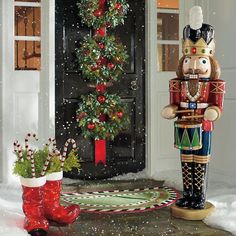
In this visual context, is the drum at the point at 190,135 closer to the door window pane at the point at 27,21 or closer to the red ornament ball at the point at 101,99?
the red ornament ball at the point at 101,99

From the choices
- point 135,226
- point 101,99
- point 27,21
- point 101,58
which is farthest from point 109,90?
point 135,226

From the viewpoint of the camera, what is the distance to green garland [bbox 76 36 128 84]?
4.73 meters

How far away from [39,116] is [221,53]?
189 cm

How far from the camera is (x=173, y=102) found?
11.7 feet

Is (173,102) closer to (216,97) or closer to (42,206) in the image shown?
(216,97)

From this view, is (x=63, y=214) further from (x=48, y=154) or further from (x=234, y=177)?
(x=234, y=177)

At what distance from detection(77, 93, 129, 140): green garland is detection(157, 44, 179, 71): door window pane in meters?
0.71

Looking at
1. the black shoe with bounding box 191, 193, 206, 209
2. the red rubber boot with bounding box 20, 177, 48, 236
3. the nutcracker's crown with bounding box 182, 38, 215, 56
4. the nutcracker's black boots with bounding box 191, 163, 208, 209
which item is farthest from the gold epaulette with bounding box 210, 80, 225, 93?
the red rubber boot with bounding box 20, 177, 48, 236

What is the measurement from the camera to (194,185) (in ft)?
11.6

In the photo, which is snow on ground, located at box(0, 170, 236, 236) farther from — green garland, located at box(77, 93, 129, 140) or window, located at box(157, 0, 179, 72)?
window, located at box(157, 0, 179, 72)

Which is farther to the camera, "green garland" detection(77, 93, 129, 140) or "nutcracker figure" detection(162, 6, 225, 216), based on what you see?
"green garland" detection(77, 93, 129, 140)

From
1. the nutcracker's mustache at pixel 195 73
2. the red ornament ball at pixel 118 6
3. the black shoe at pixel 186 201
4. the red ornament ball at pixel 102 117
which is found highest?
the red ornament ball at pixel 118 6

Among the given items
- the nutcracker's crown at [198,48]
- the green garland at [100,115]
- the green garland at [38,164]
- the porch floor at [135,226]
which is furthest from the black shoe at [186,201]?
the green garland at [100,115]

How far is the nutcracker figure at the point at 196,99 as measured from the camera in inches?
135
